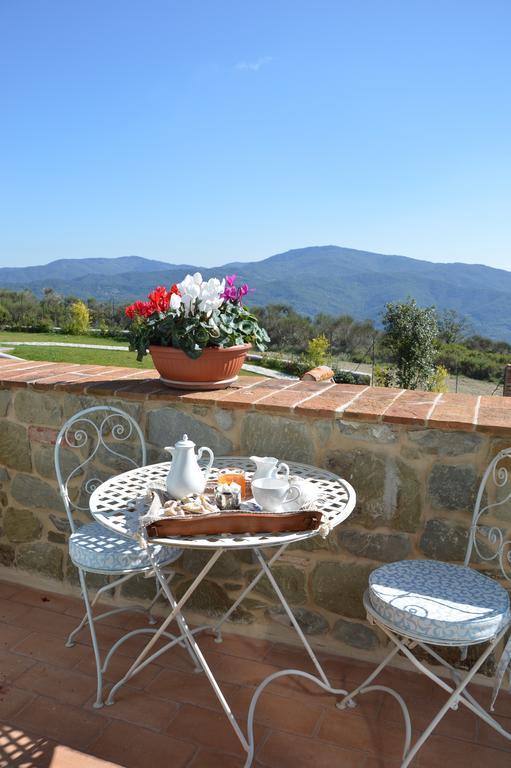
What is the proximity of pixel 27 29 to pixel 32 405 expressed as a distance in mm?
5326

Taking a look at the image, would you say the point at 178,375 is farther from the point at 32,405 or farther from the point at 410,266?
the point at 410,266

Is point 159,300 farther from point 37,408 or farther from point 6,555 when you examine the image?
point 6,555

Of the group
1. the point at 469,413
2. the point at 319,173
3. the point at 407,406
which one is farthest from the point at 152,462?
the point at 319,173

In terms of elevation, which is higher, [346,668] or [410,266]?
[410,266]

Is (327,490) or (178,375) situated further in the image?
(178,375)

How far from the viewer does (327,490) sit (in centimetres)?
157

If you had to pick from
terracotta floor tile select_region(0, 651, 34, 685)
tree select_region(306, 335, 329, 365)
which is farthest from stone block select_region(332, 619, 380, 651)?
tree select_region(306, 335, 329, 365)

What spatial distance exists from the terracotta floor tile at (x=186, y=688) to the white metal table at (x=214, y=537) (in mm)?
70

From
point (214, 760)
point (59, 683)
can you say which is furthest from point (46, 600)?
point (214, 760)

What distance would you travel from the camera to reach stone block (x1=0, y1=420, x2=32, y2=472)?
2291 millimetres

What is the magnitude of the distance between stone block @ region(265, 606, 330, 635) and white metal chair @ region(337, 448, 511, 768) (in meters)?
0.29

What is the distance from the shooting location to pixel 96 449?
2.13 m

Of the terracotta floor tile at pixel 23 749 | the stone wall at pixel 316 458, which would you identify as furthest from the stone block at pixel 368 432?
the terracotta floor tile at pixel 23 749

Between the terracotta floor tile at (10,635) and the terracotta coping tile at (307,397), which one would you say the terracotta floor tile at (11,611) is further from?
the terracotta coping tile at (307,397)
